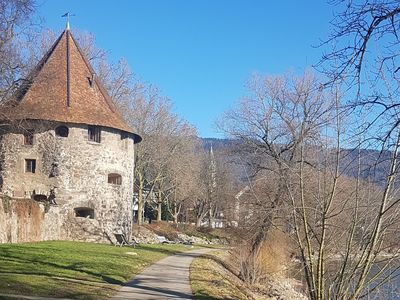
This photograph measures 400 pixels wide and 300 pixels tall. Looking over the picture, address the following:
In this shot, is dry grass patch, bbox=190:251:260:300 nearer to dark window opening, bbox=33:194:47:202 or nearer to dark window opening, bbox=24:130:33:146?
dark window opening, bbox=33:194:47:202

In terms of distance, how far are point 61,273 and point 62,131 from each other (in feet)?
56.0

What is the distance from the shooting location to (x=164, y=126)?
48.7 metres

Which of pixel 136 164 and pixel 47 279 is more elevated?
pixel 136 164

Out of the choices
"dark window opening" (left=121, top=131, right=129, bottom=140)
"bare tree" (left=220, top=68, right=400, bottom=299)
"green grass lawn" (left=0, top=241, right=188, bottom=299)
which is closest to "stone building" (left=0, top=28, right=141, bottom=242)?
"dark window opening" (left=121, top=131, right=129, bottom=140)

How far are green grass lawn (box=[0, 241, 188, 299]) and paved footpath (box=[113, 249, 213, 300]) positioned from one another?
0.33 metres

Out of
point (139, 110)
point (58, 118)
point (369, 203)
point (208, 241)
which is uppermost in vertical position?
point (139, 110)

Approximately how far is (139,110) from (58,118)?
1776cm

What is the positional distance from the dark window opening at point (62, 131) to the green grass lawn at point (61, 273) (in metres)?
11.4

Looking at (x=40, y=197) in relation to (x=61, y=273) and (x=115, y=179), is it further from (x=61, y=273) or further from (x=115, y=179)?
(x=61, y=273)

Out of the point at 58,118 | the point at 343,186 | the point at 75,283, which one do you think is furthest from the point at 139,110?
the point at 343,186

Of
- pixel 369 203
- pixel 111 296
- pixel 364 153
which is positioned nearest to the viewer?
pixel 364 153

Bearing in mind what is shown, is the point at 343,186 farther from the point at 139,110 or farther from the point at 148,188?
the point at 148,188

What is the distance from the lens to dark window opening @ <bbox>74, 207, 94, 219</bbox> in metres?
30.0

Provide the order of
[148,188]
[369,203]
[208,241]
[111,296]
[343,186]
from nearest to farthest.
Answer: [369,203] → [343,186] → [111,296] → [208,241] → [148,188]
